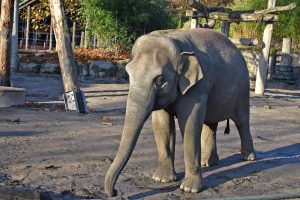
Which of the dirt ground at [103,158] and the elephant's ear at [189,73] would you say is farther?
the dirt ground at [103,158]

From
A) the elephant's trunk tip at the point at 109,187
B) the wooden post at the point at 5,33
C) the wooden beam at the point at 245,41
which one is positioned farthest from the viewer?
the wooden beam at the point at 245,41

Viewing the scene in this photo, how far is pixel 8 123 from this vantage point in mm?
8469

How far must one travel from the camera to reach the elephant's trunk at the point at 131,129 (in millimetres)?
4553

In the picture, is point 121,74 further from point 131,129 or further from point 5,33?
point 131,129

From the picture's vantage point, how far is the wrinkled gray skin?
4.62 m

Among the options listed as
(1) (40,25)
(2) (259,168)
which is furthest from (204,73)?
(1) (40,25)

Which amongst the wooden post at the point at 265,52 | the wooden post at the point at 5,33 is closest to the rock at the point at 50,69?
the wooden post at the point at 265,52

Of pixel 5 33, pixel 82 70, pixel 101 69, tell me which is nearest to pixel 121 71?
pixel 101 69

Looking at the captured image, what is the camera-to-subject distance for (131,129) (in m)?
4.59

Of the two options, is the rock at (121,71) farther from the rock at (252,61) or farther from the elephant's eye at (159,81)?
the elephant's eye at (159,81)

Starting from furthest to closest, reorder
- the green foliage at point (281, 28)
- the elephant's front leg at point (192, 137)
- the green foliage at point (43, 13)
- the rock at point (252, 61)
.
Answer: the green foliage at point (43, 13)
the green foliage at point (281, 28)
the rock at point (252, 61)
the elephant's front leg at point (192, 137)

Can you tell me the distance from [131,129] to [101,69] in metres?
16.3

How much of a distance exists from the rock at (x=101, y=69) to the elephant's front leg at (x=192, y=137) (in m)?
15.7

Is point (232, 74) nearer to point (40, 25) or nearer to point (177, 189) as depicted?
point (177, 189)
